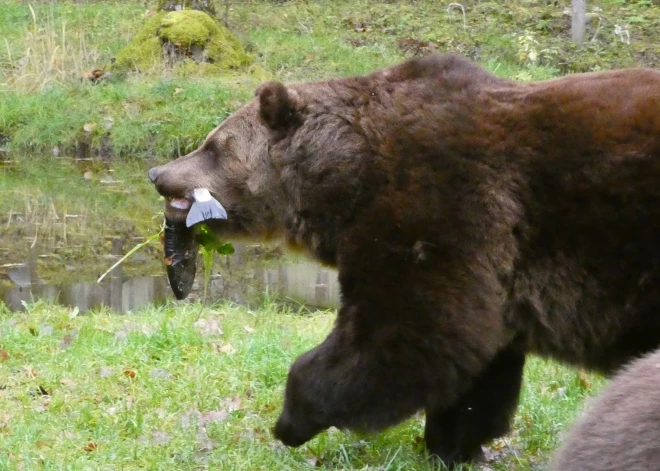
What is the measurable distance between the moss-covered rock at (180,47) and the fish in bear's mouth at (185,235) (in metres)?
11.6

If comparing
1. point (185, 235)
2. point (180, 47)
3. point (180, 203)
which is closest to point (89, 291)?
point (185, 235)

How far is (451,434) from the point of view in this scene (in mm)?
5316

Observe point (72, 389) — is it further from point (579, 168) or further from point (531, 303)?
point (579, 168)

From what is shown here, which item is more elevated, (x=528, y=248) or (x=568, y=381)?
(x=528, y=248)

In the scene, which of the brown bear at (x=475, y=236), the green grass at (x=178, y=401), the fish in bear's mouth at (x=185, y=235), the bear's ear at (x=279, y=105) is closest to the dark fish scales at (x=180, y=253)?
the fish in bear's mouth at (x=185, y=235)

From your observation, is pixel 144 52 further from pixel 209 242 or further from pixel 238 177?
pixel 238 177

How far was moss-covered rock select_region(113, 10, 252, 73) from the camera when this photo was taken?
17625mm

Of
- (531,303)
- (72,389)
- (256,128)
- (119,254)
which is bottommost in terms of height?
(119,254)

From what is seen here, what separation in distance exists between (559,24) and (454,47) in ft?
8.23

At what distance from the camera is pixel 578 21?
19234mm

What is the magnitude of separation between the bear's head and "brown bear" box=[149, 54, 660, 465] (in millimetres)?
529

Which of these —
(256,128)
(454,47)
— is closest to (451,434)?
(256,128)

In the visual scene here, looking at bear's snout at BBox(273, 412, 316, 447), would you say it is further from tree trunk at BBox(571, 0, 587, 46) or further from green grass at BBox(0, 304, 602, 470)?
tree trunk at BBox(571, 0, 587, 46)

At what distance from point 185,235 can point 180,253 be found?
152mm
